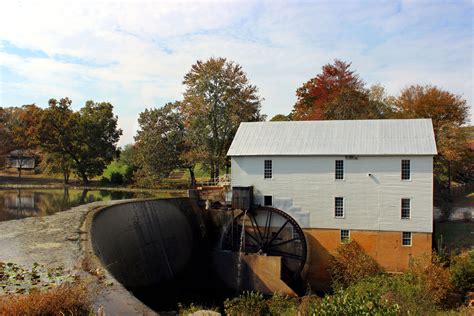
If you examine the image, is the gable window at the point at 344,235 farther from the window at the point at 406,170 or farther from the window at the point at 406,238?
the window at the point at 406,170

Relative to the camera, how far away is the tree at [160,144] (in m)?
37.8

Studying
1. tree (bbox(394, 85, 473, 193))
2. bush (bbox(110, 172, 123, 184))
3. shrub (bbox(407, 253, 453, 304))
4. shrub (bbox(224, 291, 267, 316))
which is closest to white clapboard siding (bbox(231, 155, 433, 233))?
shrub (bbox(407, 253, 453, 304))

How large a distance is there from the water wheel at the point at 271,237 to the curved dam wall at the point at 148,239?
2.46 m

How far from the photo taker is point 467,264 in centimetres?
1984

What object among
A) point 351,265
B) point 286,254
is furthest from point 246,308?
point 286,254

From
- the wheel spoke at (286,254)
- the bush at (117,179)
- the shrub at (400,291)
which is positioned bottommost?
the shrub at (400,291)

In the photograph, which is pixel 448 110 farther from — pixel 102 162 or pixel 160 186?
pixel 102 162

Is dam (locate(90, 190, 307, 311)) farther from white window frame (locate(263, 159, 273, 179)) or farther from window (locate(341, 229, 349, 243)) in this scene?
window (locate(341, 229, 349, 243))

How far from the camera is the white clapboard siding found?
22.3 m

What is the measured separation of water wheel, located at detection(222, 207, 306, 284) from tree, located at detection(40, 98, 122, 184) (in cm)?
2670

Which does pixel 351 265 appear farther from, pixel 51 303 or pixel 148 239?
pixel 51 303

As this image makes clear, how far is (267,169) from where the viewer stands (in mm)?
24609

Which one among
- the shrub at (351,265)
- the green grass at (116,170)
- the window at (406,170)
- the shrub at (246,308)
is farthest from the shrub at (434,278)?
the green grass at (116,170)

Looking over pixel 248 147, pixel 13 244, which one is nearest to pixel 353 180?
pixel 248 147
